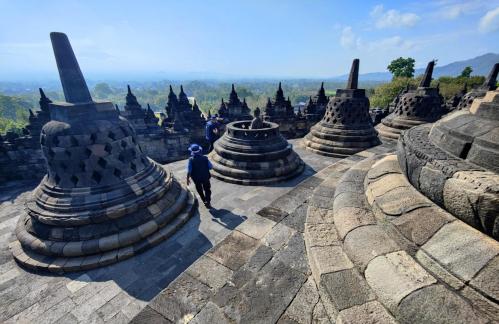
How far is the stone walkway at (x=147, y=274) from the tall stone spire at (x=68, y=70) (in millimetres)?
Result: 4332

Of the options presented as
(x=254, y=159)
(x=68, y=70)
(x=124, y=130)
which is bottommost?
(x=254, y=159)

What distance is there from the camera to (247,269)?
9.05 ft

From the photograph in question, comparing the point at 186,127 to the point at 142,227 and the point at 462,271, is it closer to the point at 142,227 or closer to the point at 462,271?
the point at 142,227

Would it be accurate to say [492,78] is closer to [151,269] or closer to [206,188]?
[206,188]

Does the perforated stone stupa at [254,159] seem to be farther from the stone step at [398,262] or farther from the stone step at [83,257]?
the stone step at [398,262]

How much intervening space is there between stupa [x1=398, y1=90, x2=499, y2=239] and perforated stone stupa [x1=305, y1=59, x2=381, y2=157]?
855cm

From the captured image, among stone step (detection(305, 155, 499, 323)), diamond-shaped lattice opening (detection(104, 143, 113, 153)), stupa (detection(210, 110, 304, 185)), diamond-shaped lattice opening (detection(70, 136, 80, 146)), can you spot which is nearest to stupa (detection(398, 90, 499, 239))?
stone step (detection(305, 155, 499, 323))

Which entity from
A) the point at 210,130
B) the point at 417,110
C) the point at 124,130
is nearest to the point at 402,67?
the point at 417,110

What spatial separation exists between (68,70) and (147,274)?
5465mm

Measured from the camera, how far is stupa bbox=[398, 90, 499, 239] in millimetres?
1731

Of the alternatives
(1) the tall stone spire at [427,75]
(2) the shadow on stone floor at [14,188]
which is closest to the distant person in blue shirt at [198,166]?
(2) the shadow on stone floor at [14,188]

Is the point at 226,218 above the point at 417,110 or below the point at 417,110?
below

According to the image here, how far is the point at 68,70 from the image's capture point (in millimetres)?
5805

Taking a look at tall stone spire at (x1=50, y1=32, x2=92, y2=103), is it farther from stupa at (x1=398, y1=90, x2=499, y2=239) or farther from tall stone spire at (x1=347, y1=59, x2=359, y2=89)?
tall stone spire at (x1=347, y1=59, x2=359, y2=89)
